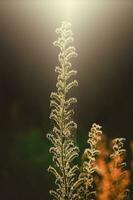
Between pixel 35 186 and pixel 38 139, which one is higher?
pixel 38 139

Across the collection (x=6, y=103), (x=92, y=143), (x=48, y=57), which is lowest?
(x=92, y=143)

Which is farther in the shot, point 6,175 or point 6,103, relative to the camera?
point 6,103

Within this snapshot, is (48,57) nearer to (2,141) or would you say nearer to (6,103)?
(6,103)

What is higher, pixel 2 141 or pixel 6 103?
pixel 6 103

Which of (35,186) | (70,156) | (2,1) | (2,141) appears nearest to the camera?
(70,156)

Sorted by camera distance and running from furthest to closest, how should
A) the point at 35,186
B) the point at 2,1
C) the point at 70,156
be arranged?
the point at 2,1
the point at 35,186
the point at 70,156

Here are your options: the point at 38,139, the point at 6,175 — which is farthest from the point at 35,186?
the point at 38,139

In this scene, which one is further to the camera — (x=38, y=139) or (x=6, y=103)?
(x=6, y=103)

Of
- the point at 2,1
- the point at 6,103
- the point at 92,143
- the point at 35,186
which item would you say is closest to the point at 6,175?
the point at 35,186

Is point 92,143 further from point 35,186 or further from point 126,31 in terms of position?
point 126,31
